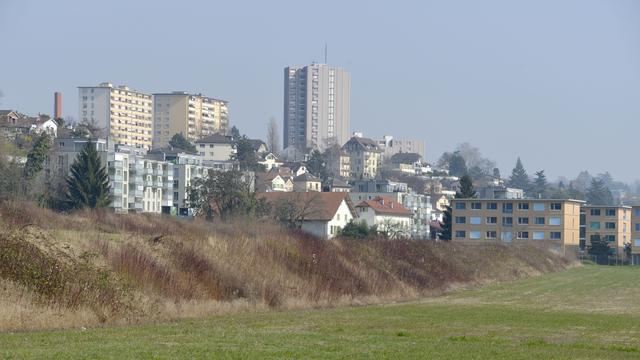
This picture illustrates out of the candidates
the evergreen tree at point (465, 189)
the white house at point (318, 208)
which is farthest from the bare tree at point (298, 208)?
the evergreen tree at point (465, 189)

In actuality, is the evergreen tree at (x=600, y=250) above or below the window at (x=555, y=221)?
below

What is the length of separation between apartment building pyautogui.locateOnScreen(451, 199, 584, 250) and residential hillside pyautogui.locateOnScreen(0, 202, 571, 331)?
72.2 metres

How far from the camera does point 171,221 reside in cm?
6162

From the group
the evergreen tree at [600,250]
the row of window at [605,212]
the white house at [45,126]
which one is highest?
the white house at [45,126]

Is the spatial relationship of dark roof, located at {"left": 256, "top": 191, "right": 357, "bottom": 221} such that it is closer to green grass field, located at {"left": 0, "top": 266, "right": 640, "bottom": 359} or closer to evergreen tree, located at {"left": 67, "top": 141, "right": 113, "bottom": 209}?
evergreen tree, located at {"left": 67, "top": 141, "right": 113, "bottom": 209}

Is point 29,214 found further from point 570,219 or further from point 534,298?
point 570,219

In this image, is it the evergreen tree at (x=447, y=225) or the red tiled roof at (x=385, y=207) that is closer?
the evergreen tree at (x=447, y=225)

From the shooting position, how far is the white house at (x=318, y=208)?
392 ft

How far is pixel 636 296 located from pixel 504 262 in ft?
102

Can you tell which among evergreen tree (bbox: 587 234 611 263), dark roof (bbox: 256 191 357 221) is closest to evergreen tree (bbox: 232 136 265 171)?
dark roof (bbox: 256 191 357 221)

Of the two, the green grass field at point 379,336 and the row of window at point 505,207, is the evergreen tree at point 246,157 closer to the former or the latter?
the row of window at point 505,207

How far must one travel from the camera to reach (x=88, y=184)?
101 meters

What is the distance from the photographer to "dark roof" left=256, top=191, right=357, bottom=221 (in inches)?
4761

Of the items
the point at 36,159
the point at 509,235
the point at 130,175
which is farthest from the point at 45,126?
the point at 509,235
